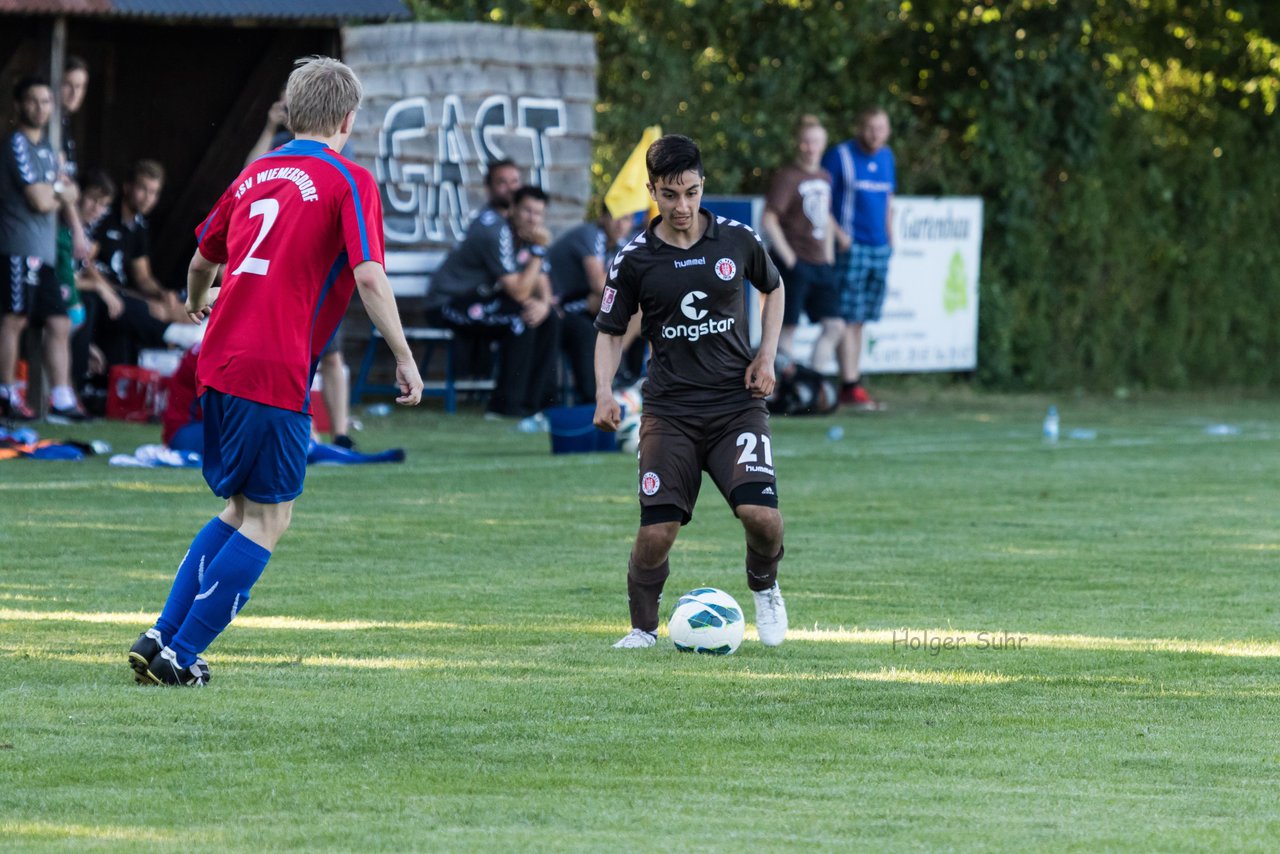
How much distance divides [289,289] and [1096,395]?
18.5 m

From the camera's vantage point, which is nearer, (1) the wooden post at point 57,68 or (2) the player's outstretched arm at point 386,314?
(2) the player's outstretched arm at point 386,314

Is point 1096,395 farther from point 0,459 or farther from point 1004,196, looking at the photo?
point 0,459

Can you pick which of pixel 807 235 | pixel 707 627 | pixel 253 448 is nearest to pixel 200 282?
pixel 253 448

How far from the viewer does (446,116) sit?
19.1 metres

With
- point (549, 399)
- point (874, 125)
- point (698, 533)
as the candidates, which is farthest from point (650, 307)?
point (874, 125)

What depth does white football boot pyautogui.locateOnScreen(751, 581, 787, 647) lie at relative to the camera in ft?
23.7

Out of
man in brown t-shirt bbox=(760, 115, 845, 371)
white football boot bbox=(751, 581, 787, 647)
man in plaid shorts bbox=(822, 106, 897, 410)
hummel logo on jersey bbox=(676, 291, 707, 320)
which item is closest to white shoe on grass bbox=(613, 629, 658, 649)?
white football boot bbox=(751, 581, 787, 647)

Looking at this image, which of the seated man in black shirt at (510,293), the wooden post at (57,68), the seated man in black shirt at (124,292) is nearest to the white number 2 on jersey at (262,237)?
the wooden post at (57,68)

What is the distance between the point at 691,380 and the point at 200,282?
1.70m

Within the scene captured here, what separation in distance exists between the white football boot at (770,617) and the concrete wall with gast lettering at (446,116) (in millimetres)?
11757

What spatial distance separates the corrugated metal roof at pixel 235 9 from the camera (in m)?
15.6

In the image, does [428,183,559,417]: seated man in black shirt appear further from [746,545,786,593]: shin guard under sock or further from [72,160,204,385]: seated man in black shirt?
[746,545,786,593]: shin guard under sock

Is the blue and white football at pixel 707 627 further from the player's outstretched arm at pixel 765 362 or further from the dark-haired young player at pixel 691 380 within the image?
the player's outstretched arm at pixel 765 362

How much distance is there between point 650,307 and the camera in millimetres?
7398
